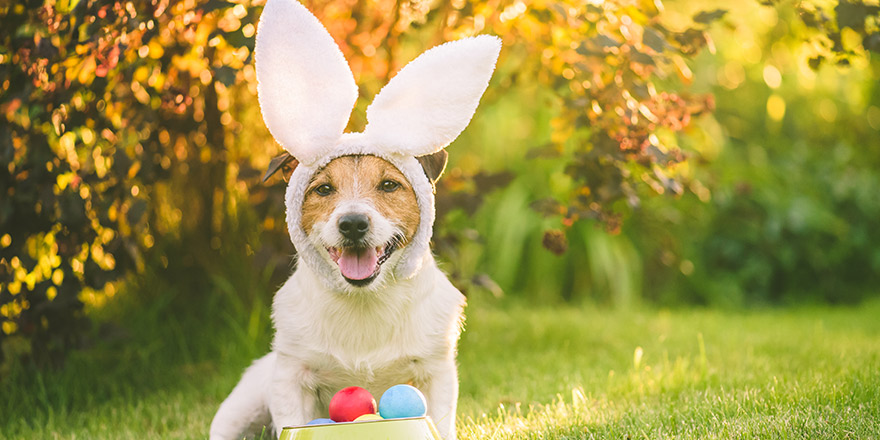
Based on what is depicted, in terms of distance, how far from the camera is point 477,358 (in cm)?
423

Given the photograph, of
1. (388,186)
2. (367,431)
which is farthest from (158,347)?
(367,431)

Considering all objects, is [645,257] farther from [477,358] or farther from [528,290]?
[477,358]

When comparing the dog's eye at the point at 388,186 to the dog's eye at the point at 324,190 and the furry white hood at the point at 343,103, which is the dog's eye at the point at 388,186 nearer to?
the furry white hood at the point at 343,103

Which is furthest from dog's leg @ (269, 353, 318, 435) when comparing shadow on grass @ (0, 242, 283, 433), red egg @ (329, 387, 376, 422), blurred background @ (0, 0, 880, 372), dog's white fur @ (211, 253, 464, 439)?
shadow on grass @ (0, 242, 283, 433)

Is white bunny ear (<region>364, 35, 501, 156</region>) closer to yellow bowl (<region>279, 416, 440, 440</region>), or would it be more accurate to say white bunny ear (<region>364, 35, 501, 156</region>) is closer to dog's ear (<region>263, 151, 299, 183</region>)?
dog's ear (<region>263, 151, 299, 183</region>)

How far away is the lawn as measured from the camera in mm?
2576

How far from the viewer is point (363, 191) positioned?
7.33ft

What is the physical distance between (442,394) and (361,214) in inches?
26.1

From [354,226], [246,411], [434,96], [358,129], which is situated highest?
[434,96]

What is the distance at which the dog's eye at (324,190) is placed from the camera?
227 cm

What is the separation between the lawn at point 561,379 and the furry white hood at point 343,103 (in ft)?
3.03

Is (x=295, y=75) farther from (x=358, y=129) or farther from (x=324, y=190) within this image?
(x=358, y=129)

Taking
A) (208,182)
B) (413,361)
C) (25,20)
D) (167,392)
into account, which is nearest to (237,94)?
(208,182)

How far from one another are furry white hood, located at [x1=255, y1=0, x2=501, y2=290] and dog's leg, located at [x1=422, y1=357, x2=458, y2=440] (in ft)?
1.14
